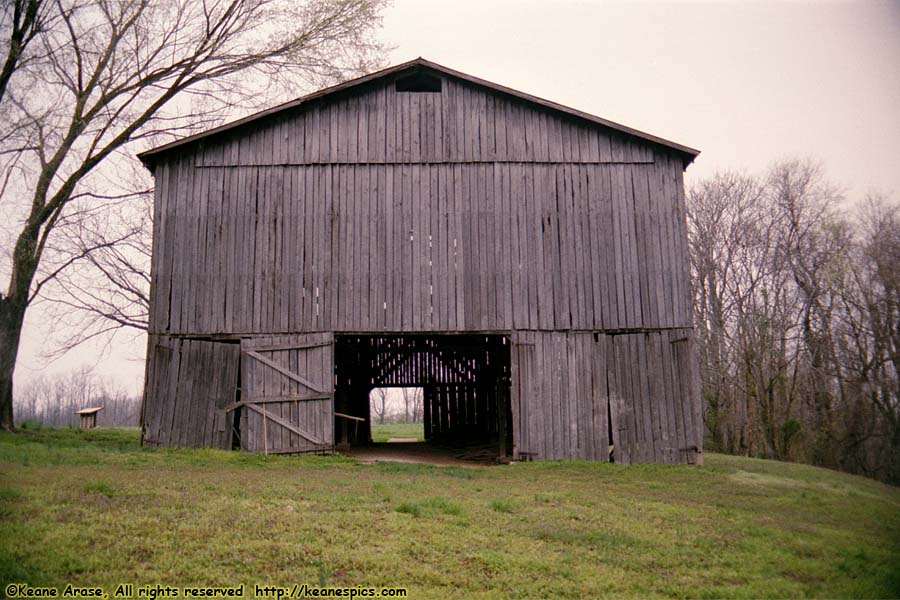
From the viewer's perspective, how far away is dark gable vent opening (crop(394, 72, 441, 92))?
19.4 meters

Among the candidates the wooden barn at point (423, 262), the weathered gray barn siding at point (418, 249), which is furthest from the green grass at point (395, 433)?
the weathered gray barn siding at point (418, 249)

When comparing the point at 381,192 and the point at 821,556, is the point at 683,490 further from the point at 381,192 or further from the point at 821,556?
the point at 381,192

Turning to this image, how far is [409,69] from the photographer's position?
1873 cm

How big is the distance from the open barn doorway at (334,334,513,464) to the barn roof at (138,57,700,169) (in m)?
6.57

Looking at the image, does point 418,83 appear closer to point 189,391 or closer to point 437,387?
point 189,391

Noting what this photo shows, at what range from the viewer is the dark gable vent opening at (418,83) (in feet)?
63.6

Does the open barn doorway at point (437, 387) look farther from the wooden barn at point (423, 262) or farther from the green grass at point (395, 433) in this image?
the green grass at point (395, 433)

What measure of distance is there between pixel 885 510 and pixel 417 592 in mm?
8841

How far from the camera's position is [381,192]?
18.4 meters

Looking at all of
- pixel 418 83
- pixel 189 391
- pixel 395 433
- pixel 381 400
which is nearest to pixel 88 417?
pixel 395 433

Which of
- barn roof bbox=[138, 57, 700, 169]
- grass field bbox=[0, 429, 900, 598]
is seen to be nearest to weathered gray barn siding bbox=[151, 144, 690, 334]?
barn roof bbox=[138, 57, 700, 169]

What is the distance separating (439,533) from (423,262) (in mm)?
9708

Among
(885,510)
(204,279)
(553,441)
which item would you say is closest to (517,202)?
(553,441)

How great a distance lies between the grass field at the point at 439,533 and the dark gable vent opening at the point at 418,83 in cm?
1069
